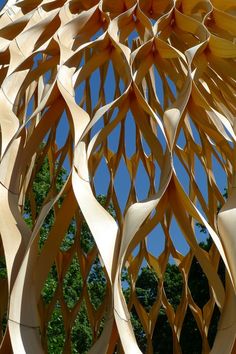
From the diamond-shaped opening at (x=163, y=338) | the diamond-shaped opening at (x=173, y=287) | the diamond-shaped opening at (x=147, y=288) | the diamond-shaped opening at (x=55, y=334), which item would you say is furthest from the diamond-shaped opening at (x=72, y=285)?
the diamond-shaped opening at (x=147, y=288)

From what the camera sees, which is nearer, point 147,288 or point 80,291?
point 80,291

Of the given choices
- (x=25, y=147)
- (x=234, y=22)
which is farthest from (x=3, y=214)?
(x=234, y=22)

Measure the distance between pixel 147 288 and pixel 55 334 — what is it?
10125 mm

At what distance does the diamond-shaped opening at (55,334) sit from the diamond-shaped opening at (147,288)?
872 centimetres

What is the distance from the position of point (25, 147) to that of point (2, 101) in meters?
0.55

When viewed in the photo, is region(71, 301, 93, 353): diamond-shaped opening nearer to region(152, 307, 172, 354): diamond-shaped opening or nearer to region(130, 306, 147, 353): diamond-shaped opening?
region(152, 307, 172, 354): diamond-shaped opening

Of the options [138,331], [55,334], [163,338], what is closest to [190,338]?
[163,338]

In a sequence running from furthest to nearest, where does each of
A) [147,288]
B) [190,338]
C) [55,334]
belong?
[147,288]
[190,338]
[55,334]

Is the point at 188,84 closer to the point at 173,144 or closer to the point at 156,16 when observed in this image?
the point at 173,144

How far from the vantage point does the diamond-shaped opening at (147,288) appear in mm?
25156

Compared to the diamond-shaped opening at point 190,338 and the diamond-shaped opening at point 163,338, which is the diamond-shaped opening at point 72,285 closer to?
the diamond-shaped opening at point 190,338

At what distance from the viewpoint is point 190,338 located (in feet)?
65.1

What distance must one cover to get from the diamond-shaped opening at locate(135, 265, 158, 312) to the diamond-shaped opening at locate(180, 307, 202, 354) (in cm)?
460

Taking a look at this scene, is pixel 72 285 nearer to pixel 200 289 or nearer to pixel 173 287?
pixel 200 289
